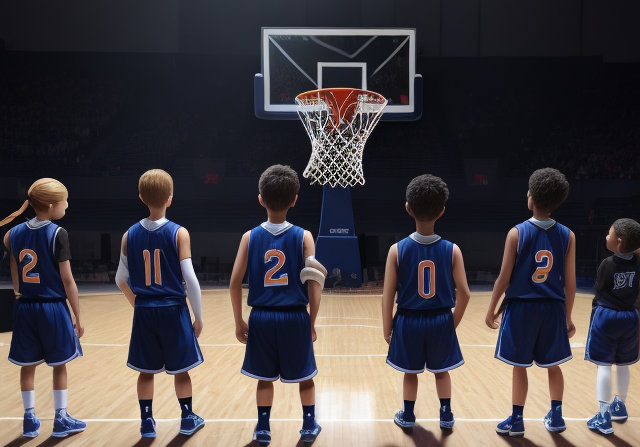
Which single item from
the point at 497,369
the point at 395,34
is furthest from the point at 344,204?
the point at 497,369

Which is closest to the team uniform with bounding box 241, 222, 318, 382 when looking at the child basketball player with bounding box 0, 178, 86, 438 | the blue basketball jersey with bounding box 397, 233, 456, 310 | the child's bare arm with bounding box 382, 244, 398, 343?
the child's bare arm with bounding box 382, 244, 398, 343

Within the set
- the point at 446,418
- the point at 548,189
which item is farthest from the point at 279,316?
the point at 548,189

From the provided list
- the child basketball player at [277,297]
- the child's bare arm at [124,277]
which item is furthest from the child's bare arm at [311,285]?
the child's bare arm at [124,277]

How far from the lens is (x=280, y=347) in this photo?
2.42 m

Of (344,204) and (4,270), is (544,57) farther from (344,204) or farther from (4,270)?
(4,270)

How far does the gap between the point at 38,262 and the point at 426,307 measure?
1.90 m

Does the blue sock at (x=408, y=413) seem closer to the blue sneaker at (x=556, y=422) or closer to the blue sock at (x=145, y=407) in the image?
the blue sneaker at (x=556, y=422)

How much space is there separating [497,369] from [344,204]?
542 cm

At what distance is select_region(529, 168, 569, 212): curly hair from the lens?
99.3 inches

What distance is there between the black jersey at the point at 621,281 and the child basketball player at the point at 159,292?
2080 millimetres

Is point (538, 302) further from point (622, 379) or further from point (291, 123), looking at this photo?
point (291, 123)

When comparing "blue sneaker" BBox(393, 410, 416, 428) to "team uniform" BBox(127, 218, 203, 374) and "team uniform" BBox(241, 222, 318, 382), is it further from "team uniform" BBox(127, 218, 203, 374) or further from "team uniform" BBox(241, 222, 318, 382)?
"team uniform" BBox(127, 218, 203, 374)

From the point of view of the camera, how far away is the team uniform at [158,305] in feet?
8.14

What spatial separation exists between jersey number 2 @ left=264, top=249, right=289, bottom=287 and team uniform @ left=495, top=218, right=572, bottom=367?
111cm
